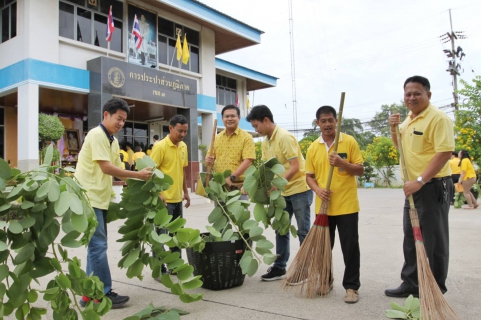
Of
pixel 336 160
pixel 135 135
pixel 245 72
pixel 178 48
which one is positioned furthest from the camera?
pixel 245 72

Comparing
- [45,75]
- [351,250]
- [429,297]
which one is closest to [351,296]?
[351,250]

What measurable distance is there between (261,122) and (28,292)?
2.59 meters

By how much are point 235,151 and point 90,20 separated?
32.0 feet

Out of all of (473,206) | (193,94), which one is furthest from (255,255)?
(193,94)

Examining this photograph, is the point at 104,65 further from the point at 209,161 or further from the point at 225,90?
the point at 225,90

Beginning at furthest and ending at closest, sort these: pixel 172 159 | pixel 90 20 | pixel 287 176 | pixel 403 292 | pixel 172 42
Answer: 1. pixel 172 42
2. pixel 90 20
3. pixel 172 159
4. pixel 287 176
5. pixel 403 292

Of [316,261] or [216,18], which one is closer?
[316,261]

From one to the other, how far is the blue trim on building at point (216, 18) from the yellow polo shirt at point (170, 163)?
10.0 metres

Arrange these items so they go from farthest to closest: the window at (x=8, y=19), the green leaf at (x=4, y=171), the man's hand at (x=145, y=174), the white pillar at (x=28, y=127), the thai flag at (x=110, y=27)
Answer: the thai flag at (x=110, y=27), the window at (x=8, y=19), the white pillar at (x=28, y=127), the man's hand at (x=145, y=174), the green leaf at (x=4, y=171)

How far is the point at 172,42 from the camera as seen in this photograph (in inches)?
561

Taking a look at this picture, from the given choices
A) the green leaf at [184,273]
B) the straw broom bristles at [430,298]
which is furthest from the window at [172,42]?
the straw broom bristles at [430,298]

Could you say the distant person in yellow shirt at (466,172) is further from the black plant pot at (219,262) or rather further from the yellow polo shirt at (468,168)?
the black plant pot at (219,262)

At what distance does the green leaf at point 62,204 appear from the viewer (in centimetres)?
166

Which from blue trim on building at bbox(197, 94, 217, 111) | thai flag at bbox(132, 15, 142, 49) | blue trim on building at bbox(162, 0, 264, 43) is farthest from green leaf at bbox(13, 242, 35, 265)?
blue trim on building at bbox(197, 94, 217, 111)
